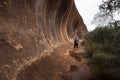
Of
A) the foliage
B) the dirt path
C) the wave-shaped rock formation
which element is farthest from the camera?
the foliage

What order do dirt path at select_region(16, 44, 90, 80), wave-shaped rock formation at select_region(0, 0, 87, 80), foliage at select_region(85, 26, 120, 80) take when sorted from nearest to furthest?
wave-shaped rock formation at select_region(0, 0, 87, 80) → dirt path at select_region(16, 44, 90, 80) → foliage at select_region(85, 26, 120, 80)

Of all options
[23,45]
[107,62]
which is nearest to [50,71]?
[23,45]

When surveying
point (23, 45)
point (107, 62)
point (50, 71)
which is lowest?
point (50, 71)

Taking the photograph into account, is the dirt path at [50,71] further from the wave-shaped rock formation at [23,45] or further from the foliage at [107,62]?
the foliage at [107,62]

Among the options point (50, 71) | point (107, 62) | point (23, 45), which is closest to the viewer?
point (23, 45)

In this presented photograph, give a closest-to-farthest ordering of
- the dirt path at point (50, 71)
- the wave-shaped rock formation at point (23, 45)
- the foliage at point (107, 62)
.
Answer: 1. the wave-shaped rock formation at point (23, 45)
2. the dirt path at point (50, 71)
3. the foliage at point (107, 62)

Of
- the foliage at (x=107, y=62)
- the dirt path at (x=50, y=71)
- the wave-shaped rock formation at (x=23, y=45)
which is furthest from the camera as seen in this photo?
the foliage at (x=107, y=62)

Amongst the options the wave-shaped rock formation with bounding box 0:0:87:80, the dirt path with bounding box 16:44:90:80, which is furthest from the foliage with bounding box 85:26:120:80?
the wave-shaped rock formation with bounding box 0:0:87:80

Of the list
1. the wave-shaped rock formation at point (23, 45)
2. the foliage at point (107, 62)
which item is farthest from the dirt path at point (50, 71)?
the foliage at point (107, 62)

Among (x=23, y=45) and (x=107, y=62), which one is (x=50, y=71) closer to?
(x=23, y=45)

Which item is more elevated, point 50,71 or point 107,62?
point 107,62

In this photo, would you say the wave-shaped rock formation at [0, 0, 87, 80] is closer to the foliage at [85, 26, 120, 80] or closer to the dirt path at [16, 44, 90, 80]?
the dirt path at [16, 44, 90, 80]

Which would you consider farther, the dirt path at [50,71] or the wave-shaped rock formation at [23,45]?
the dirt path at [50,71]

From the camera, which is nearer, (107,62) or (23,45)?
(23,45)
